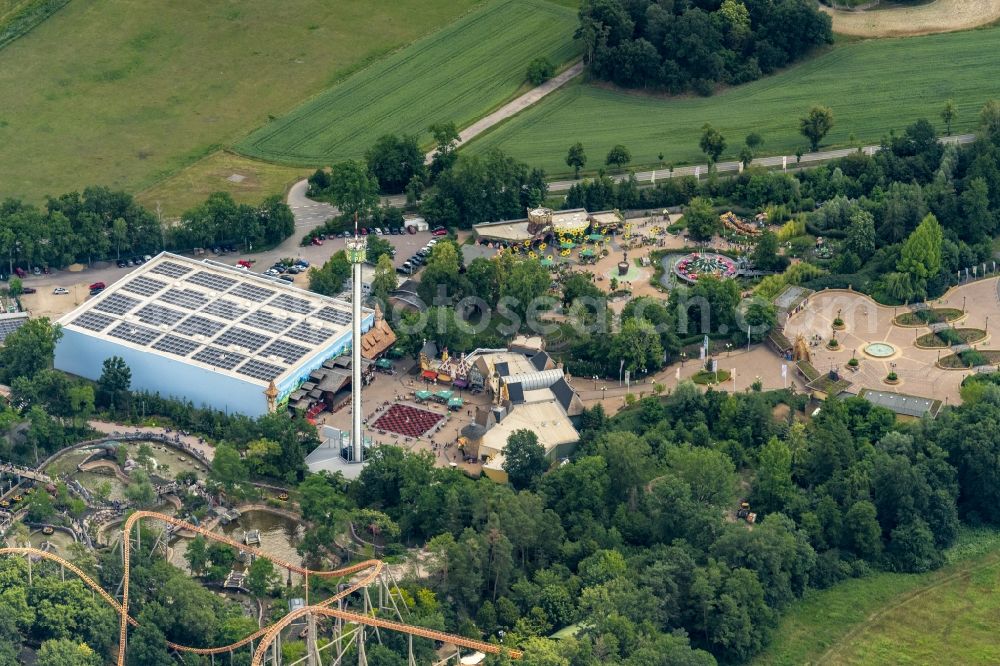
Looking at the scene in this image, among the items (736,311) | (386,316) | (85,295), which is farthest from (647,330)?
(85,295)

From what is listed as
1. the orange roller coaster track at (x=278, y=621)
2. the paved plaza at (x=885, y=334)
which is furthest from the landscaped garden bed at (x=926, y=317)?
the orange roller coaster track at (x=278, y=621)

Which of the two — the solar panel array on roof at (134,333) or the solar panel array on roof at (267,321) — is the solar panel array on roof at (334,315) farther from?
the solar panel array on roof at (134,333)

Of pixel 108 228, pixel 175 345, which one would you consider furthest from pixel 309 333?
pixel 108 228

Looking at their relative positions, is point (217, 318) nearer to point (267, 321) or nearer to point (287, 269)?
point (267, 321)

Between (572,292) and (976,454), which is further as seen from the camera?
(572,292)

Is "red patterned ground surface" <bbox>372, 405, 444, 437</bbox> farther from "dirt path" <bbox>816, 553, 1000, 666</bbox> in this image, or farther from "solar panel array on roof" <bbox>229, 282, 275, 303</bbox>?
"dirt path" <bbox>816, 553, 1000, 666</bbox>

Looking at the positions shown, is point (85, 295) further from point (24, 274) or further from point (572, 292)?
point (572, 292)
